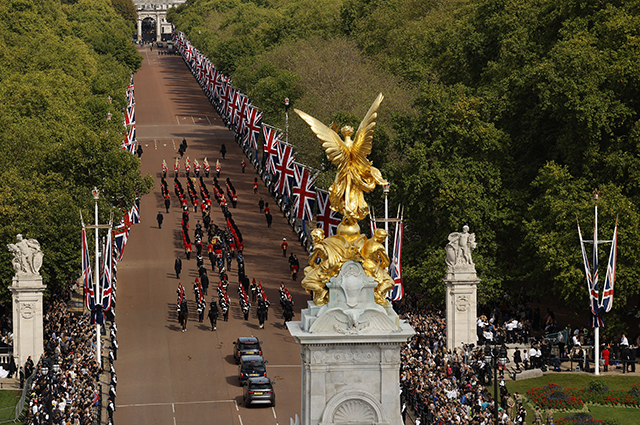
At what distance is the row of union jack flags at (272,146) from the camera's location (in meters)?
65.2

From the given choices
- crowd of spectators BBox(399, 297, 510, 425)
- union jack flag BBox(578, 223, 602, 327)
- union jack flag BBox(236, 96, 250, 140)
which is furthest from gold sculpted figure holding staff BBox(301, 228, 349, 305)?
union jack flag BBox(236, 96, 250, 140)

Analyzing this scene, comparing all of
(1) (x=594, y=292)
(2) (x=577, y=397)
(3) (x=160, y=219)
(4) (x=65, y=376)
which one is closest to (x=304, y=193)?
(3) (x=160, y=219)

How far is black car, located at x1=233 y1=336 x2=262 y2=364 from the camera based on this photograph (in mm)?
57562

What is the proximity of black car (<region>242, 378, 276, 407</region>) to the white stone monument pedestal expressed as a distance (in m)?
11.6

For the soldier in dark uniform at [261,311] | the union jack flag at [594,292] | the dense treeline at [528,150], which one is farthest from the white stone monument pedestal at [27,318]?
the union jack flag at [594,292]

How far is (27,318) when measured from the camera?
58312 mm

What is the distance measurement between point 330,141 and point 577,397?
21.7 meters

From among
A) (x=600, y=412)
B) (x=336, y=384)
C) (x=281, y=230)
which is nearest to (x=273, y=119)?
(x=281, y=230)

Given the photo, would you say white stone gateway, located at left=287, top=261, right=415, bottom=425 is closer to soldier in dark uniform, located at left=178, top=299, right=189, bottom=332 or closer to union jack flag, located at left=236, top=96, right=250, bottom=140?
soldier in dark uniform, located at left=178, top=299, right=189, bottom=332

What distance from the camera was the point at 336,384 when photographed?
34375 mm

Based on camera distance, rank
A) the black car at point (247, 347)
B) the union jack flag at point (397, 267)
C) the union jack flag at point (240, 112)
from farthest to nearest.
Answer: the union jack flag at point (240, 112)
the black car at point (247, 347)
the union jack flag at point (397, 267)

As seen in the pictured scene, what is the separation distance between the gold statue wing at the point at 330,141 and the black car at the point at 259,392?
19363 mm

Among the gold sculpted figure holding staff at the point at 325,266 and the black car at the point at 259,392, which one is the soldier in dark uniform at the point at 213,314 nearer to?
the black car at the point at 259,392

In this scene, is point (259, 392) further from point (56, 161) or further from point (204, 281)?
point (56, 161)
